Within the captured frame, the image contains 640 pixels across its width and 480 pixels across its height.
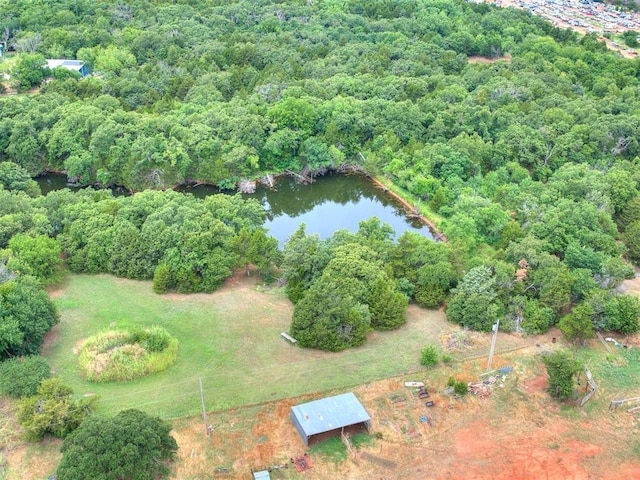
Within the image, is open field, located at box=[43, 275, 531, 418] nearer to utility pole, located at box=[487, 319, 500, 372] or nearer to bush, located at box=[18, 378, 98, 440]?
utility pole, located at box=[487, 319, 500, 372]

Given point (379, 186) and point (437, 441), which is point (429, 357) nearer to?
point (437, 441)

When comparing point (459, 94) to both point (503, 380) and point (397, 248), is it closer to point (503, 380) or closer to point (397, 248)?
point (397, 248)

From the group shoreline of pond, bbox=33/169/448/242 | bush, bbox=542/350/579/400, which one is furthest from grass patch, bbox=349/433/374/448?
shoreline of pond, bbox=33/169/448/242

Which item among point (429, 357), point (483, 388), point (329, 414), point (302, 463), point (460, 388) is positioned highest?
point (429, 357)

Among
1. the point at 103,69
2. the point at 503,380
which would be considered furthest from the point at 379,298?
the point at 103,69

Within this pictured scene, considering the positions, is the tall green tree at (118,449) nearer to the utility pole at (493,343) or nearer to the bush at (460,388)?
the bush at (460,388)

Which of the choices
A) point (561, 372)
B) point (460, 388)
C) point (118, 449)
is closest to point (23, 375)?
point (118, 449)
